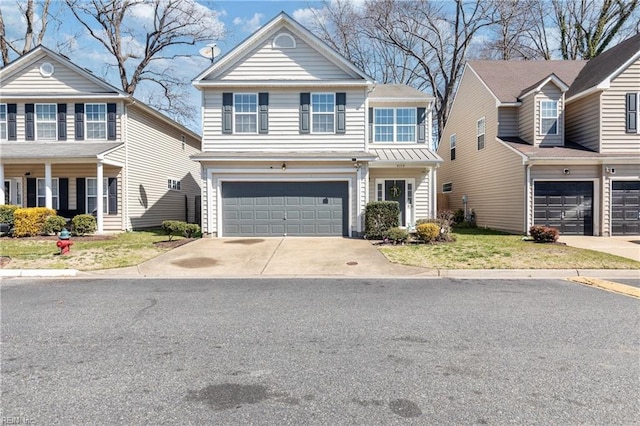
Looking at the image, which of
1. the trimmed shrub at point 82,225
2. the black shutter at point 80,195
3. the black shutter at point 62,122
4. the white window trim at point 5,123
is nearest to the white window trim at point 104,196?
the black shutter at point 80,195

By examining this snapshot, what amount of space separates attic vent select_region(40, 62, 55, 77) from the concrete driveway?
11.6m

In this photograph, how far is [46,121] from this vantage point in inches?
683

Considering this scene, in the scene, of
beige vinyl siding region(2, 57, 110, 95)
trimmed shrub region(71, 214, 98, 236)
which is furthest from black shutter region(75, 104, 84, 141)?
trimmed shrub region(71, 214, 98, 236)

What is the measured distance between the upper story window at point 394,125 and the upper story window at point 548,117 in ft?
17.7

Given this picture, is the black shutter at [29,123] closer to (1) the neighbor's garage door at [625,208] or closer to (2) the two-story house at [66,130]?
(2) the two-story house at [66,130]

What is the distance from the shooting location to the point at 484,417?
2941 millimetres

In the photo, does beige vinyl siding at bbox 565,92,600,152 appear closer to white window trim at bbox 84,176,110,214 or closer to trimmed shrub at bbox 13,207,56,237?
white window trim at bbox 84,176,110,214

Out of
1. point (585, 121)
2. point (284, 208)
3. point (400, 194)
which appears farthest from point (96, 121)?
point (585, 121)

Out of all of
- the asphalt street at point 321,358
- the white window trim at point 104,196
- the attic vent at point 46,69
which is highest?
the attic vent at point 46,69

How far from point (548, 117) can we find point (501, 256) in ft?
30.7

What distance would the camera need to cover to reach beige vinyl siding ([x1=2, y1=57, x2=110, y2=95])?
17281 mm

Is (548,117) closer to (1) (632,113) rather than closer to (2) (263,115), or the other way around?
(1) (632,113)

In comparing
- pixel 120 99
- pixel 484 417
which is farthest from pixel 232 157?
pixel 484 417

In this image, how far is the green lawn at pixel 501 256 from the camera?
370 inches
